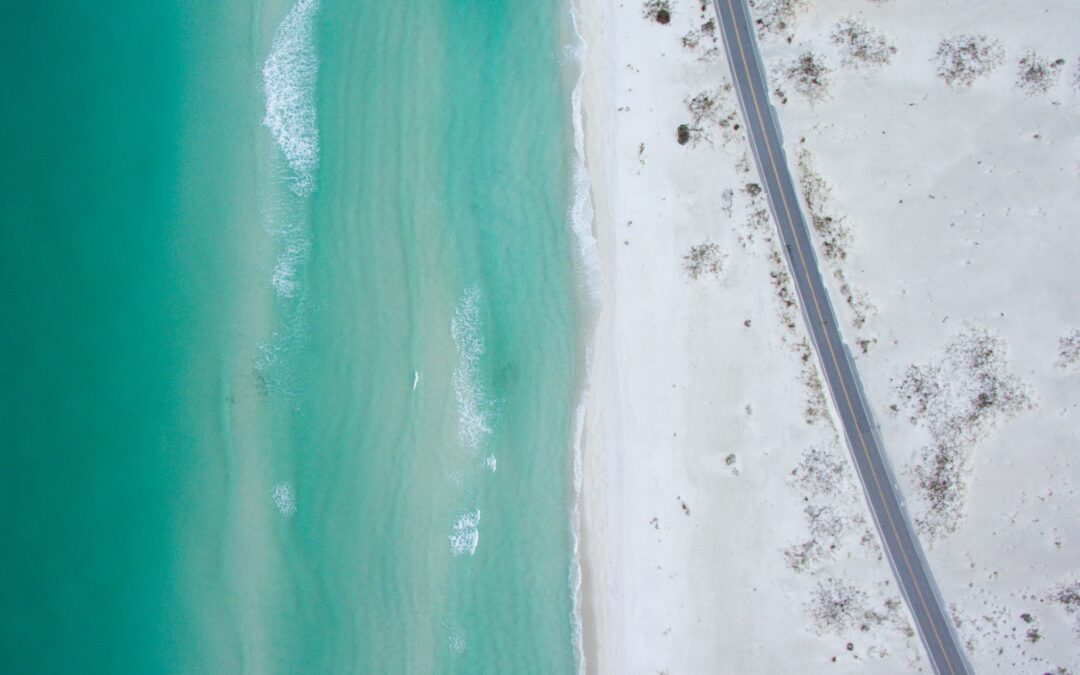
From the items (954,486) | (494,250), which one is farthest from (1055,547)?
(494,250)

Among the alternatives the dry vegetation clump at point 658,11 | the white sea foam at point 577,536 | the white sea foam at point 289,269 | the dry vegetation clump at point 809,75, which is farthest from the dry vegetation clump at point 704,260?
the white sea foam at point 289,269

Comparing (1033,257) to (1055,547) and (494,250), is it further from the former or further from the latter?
(494,250)

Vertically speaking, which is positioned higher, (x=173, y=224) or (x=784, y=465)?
(x=173, y=224)

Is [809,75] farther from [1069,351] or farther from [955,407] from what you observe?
[1069,351]

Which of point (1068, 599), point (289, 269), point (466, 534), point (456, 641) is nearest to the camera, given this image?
point (1068, 599)

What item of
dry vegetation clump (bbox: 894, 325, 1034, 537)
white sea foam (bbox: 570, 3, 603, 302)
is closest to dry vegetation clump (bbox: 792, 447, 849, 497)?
dry vegetation clump (bbox: 894, 325, 1034, 537)

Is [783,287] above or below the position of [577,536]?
above

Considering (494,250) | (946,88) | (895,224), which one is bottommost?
(895,224)

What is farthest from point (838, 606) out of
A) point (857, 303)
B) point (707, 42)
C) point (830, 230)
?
point (707, 42)
